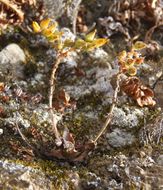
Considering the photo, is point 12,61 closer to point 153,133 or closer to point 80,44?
point 80,44

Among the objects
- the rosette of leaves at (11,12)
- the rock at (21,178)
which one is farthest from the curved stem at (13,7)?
the rock at (21,178)

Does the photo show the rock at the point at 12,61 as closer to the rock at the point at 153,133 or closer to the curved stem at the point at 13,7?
the curved stem at the point at 13,7

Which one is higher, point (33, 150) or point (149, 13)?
point (149, 13)

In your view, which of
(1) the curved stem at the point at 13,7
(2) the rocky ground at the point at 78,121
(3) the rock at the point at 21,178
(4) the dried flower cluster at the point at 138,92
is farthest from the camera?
(1) the curved stem at the point at 13,7

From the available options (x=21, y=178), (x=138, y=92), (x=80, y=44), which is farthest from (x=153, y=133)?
(x=21, y=178)

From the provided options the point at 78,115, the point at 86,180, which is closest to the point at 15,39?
the point at 78,115

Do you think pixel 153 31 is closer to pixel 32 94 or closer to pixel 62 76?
pixel 62 76
